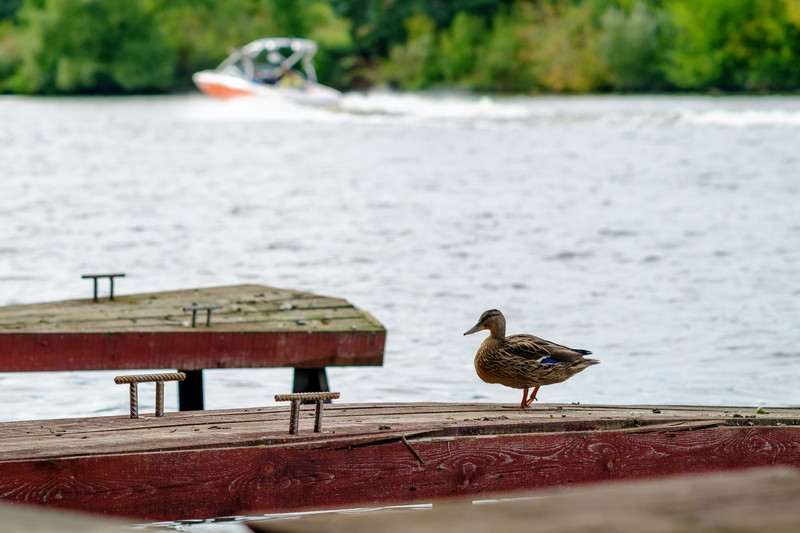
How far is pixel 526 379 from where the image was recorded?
6668 mm

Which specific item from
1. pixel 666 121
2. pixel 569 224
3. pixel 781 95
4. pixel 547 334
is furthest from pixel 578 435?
pixel 781 95

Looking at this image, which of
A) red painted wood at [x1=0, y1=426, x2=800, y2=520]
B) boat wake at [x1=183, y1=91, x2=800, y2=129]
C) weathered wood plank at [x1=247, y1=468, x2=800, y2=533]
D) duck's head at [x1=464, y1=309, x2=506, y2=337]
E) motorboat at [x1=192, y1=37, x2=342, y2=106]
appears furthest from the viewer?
motorboat at [x1=192, y1=37, x2=342, y2=106]

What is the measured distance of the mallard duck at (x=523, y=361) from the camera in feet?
21.7

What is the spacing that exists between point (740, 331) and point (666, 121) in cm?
4665

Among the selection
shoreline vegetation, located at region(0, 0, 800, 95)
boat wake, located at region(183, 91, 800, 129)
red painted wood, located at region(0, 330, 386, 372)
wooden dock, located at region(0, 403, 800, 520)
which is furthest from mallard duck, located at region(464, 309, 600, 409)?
shoreline vegetation, located at region(0, 0, 800, 95)

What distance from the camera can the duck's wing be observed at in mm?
6629

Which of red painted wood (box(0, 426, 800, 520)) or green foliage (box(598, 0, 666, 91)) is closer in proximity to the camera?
red painted wood (box(0, 426, 800, 520))

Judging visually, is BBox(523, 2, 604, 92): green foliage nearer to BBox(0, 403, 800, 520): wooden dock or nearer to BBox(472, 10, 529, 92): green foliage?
BBox(472, 10, 529, 92): green foliage

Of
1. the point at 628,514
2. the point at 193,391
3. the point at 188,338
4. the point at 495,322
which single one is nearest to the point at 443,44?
the point at 193,391

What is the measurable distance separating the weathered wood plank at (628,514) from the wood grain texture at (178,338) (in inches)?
247

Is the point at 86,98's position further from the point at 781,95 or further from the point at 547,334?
the point at 547,334

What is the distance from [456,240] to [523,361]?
1753 cm

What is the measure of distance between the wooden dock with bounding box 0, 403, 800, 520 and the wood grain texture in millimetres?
2089

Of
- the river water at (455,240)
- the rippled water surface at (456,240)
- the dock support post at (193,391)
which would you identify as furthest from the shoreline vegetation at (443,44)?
the dock support post at (193,391)
